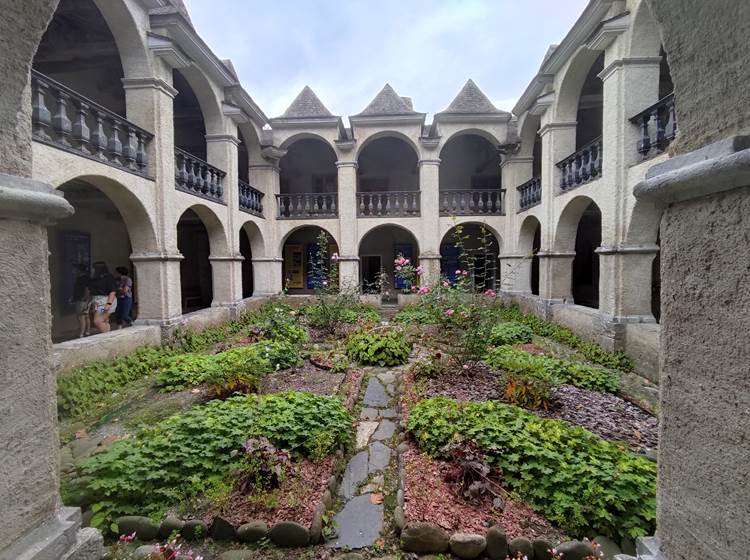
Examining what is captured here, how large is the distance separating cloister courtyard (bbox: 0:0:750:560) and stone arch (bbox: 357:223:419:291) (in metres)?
3.14

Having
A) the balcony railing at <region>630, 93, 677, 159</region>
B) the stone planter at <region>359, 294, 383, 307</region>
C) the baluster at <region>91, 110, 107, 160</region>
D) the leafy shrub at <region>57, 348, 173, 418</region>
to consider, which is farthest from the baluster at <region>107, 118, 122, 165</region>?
the balcony railing at <region>630, 93, 677, 159</region>

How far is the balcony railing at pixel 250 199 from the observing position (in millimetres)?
12117

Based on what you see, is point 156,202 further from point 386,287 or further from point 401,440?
point 386,287

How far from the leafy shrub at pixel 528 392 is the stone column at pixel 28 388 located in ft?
15.6

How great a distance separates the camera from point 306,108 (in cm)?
1406

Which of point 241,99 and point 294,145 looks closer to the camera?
point 241,99

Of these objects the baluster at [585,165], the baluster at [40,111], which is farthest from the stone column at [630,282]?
the baluster at [40,111]

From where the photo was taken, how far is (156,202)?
785 centimetres

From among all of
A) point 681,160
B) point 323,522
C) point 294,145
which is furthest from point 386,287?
point 681,160

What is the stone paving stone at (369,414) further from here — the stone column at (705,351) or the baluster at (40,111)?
the baluster at (40,111)

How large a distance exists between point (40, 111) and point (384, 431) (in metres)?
6.81

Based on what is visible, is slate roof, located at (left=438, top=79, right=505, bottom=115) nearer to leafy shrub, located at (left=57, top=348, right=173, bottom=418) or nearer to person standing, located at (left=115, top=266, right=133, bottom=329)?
person standing, located at (left=115, top=266, right=133, bottom=329)

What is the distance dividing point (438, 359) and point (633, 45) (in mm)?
7033

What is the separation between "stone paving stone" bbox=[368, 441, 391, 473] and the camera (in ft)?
12.6
